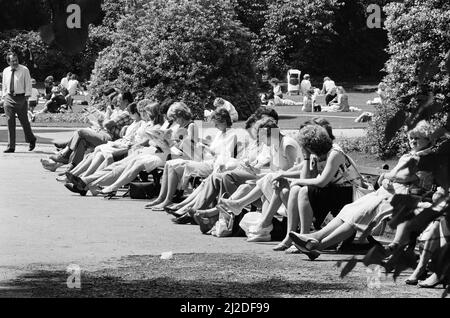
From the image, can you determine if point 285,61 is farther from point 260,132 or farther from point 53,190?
point 260,132

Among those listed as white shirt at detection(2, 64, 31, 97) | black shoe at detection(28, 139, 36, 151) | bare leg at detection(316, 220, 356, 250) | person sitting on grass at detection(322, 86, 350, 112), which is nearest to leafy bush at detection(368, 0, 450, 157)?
bare leg at detection(316, 220, 356, 250)

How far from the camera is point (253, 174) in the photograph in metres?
11.0

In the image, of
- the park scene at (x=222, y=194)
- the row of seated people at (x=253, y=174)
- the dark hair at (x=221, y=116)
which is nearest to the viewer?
the park scene at (x=222, y=194)

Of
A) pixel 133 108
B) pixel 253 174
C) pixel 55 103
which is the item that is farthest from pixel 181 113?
pixel 55 103

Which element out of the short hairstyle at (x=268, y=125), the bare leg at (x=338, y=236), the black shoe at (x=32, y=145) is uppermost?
the short hairstyle at (x=268, y=125)

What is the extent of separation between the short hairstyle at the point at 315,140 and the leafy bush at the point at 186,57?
47.8 ft

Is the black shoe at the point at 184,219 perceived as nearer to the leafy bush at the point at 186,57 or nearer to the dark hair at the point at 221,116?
the dark hair at the point at 221,116

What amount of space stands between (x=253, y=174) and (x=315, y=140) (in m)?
1.41

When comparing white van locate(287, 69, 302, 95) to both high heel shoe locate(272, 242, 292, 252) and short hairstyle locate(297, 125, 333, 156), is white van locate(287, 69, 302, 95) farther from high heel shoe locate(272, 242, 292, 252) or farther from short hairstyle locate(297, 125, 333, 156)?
high heel shoe locate(272, 242, 292, 252)

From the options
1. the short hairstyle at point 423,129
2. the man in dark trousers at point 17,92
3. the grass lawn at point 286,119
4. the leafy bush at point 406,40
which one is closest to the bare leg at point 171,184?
the leafy bush at point 406,40

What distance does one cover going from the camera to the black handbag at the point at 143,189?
13.7m

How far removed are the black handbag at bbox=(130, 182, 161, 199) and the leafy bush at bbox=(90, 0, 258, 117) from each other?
10.6 m

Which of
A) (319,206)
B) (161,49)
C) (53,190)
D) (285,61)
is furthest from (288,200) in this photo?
(285,61)

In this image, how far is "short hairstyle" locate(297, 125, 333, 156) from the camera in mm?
9781
